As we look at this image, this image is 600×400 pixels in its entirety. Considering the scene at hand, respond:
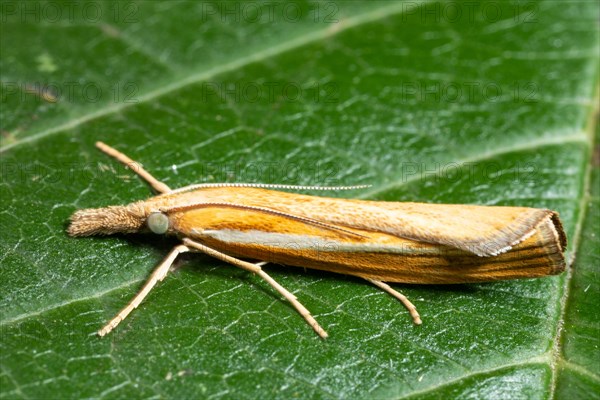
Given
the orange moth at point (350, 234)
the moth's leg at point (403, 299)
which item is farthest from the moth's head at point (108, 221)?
the moth's leg at point (403, 299)

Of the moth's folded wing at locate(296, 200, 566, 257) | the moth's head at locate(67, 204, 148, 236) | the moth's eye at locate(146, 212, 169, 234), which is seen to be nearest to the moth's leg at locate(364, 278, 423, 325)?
the moth's folded wing at locate(296, 200, 566, 257)

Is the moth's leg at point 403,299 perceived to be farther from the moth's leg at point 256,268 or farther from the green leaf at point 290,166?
the moth's leg at point 256,268

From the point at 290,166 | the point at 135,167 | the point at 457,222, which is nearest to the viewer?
the point at 457,222

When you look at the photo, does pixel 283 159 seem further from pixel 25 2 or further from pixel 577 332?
pixel 25 2

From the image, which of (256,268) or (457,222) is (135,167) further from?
(457,222)

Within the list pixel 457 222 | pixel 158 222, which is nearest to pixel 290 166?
pixel 158 222

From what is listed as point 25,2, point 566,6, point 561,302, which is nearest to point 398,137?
point 561,302
